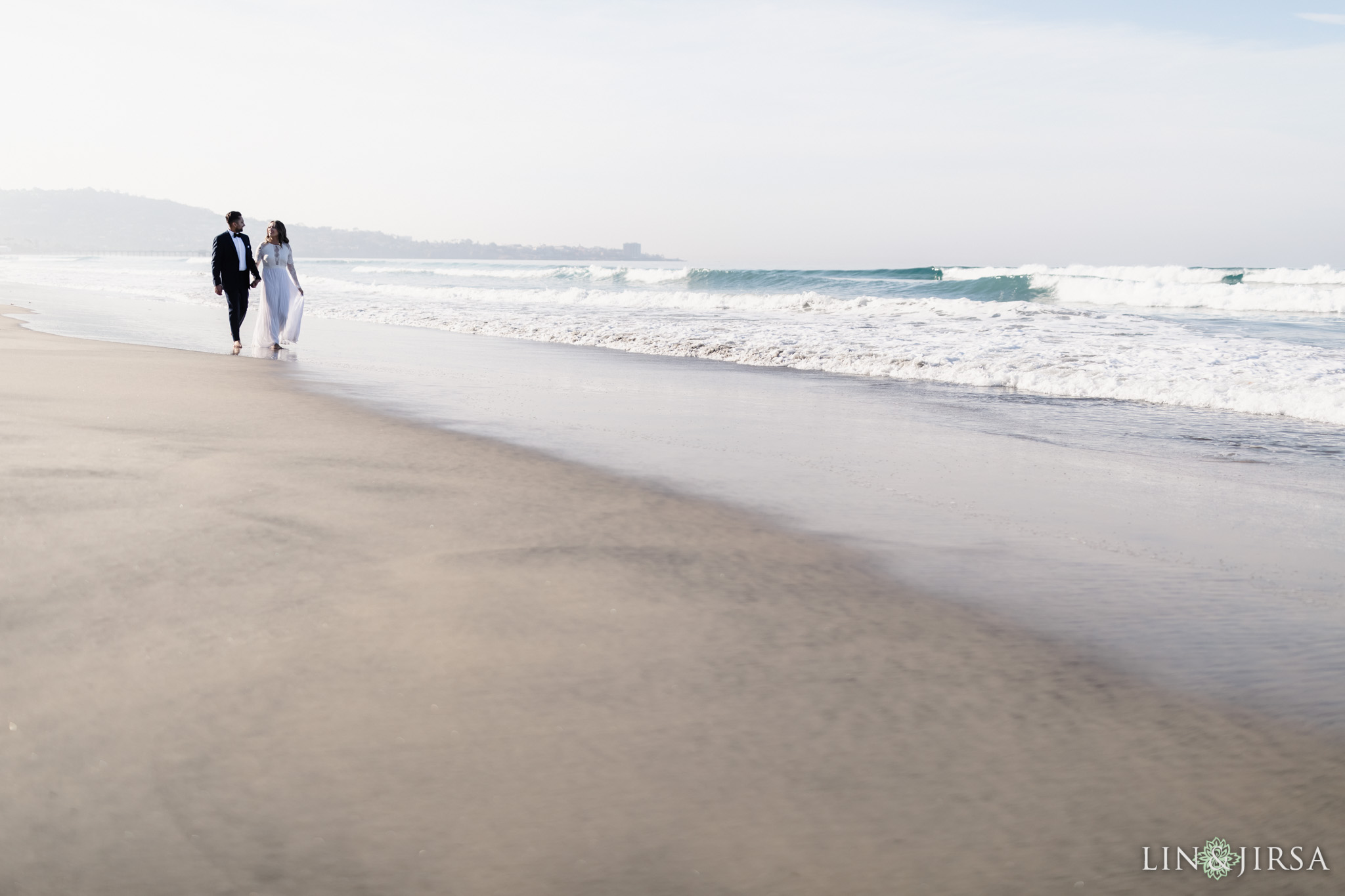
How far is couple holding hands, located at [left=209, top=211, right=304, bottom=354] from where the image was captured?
35.4 feet

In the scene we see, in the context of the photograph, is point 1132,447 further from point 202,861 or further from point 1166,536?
point 202,861

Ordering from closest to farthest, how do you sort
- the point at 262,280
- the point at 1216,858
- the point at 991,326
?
the point at 1216,858
the point at 262,280
the point at 991,326

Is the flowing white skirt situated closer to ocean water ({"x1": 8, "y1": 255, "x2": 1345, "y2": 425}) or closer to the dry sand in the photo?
ocean water ({"x1": 8, "y1": 255, "x2": 1345, "y2": 425})

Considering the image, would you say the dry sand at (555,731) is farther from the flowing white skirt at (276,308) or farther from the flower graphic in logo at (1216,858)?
the flowing white skirt at (276,308)

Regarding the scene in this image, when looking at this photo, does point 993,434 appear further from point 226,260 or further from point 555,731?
point 226,260

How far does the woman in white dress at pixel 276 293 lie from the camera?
36.8 feet

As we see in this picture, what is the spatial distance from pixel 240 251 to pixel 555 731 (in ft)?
34.6

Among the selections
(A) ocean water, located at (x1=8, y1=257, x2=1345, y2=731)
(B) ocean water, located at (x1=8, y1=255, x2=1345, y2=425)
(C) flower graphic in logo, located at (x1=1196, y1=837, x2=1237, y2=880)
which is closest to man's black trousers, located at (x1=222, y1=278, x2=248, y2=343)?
(A) ocean water, located at (x1=8, y1=257, x2=1345, y2=731)

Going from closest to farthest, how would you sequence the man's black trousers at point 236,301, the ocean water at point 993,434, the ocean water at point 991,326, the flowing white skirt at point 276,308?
the ocean water at point 993,434, the ocean water at point 991,326, the man's black trousers at point 236,301, the flowing white skirt at point 276,308

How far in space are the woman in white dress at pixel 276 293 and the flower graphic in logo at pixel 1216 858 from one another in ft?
36.3

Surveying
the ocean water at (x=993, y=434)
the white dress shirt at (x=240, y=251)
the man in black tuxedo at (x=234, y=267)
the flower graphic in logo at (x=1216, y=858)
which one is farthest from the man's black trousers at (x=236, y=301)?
the flower graphic in logo at (x=1216, y=858)

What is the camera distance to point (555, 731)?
195 cm

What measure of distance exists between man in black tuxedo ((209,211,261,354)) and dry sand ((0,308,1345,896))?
26.7ft

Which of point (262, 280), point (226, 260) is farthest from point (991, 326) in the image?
point (226, 260)
